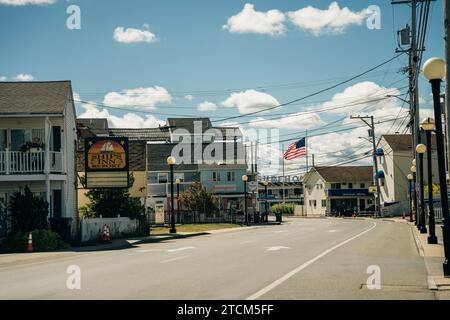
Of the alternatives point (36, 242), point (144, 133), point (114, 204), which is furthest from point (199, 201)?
point (144, 133)

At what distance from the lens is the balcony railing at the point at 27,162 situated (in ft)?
96.4

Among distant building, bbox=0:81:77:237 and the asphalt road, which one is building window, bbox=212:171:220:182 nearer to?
distant building, bbox=0:81:77:237

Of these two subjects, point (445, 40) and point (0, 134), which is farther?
point (0, 134)

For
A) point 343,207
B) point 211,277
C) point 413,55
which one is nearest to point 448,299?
point 211,277

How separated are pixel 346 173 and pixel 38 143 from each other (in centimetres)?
7446

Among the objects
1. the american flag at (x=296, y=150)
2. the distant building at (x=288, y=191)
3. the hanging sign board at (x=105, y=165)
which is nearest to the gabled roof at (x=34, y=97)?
the hanging sign board at (x=105, y=165)

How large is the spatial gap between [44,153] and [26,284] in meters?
18.0

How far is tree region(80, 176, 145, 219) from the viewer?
120ft

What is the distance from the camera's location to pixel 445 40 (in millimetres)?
14609

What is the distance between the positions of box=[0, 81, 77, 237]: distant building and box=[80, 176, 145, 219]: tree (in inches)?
94.2

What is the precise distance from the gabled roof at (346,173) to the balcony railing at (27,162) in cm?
7059

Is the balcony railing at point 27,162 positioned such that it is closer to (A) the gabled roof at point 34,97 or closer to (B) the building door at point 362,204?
(A) the gabled roof at point 34,97

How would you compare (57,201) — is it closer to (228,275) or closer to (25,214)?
(25,214)
